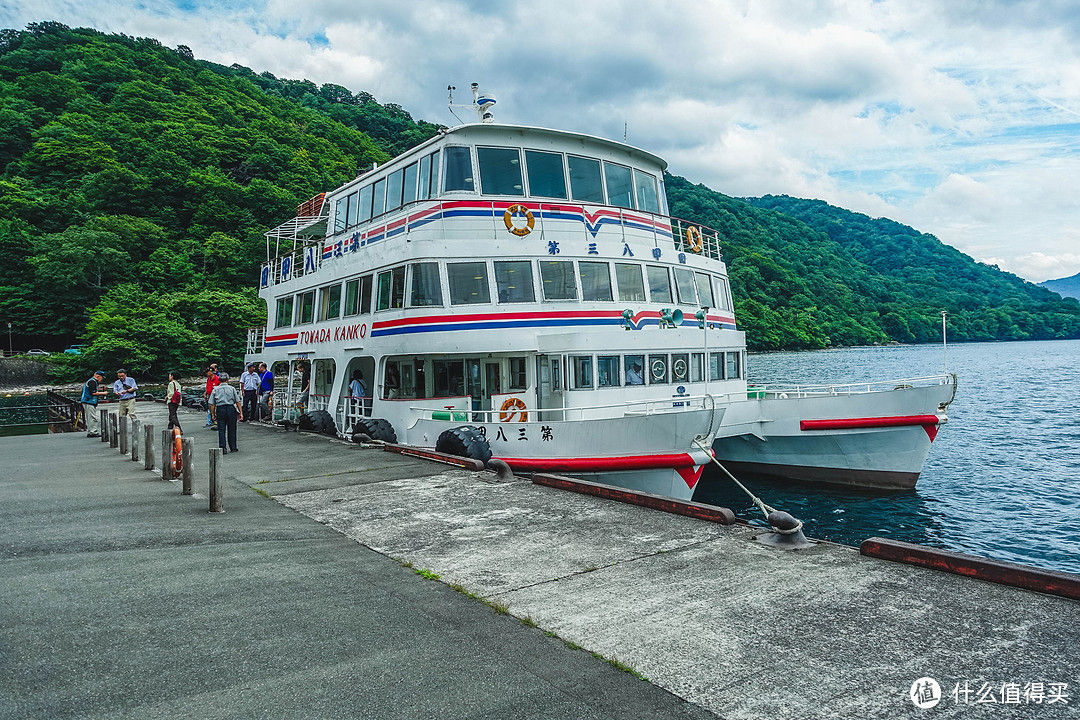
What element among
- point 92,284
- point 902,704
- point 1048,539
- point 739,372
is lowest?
point 1048,539

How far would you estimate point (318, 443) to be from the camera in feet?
50.5

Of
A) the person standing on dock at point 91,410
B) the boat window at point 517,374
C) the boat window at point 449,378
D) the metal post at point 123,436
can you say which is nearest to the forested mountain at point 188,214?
the person standing on dock at point 91,410

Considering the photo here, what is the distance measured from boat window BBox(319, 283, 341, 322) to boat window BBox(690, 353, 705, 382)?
351 inches

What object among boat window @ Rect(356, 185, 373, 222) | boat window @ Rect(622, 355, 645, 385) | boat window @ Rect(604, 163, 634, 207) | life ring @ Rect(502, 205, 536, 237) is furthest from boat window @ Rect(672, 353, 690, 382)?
boat window @ Rect(356, 185, 373, 222)

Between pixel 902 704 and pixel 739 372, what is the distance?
41.8 ft

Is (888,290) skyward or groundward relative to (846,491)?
skyward

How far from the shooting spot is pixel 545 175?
47.3ft

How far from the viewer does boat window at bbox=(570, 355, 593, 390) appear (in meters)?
12.9

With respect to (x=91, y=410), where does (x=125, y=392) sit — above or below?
above

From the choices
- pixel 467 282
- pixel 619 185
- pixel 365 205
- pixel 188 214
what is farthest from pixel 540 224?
pixel 188 214

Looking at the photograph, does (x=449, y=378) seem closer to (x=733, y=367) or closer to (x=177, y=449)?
(x=177, y=449)

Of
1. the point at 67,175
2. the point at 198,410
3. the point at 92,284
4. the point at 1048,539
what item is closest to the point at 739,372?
the point at 1048,539

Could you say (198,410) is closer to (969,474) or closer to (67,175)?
(969,474)

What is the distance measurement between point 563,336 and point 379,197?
7.50m
